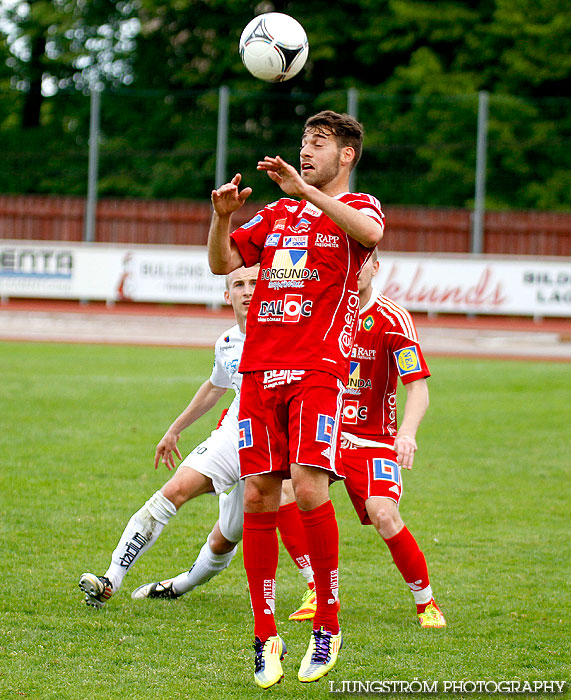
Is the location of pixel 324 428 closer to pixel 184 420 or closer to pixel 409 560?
pixel 409 560

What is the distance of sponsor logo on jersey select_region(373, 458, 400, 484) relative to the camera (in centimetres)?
540

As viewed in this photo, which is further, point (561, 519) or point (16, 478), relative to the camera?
point (16, 478)

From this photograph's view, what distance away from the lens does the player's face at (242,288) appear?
5.48 m

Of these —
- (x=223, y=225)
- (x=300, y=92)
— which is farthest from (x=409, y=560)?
(x=300, y=92)

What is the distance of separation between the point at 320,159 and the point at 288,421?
1094mm

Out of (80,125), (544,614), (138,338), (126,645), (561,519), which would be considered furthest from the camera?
(80,125)

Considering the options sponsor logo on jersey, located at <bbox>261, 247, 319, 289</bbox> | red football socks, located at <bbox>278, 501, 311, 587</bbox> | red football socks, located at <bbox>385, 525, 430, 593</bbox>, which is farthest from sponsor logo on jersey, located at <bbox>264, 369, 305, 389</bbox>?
red football socks, located at <bbox>278, 501, 311, 587</bbox>

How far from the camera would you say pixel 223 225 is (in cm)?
440

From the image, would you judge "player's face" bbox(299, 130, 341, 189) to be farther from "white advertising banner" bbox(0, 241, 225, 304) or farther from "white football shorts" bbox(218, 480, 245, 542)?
"white advertising banner" bbox(0, 241, 225, 304)

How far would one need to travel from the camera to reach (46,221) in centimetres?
3059

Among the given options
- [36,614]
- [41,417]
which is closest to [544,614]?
[36,614]

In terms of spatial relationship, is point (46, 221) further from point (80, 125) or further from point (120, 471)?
point (120, 471)

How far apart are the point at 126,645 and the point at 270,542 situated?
A: 2.67 feet

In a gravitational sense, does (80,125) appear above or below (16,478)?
above
